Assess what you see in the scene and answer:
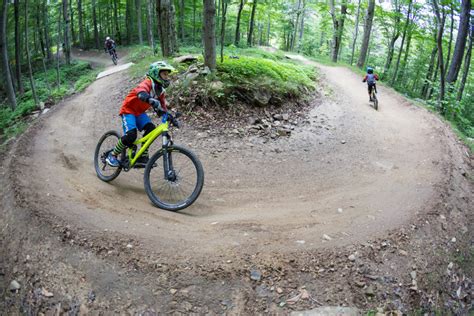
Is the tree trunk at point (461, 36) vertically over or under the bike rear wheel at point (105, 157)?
over

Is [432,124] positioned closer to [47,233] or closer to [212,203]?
[212,203]

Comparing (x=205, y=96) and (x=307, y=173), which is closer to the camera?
(x=307, y=173)

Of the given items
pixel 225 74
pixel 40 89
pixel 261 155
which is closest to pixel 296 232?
pixel 261 155

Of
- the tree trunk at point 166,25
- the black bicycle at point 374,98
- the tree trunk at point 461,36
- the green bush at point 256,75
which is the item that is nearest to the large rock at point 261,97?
the green bush at point 256,75

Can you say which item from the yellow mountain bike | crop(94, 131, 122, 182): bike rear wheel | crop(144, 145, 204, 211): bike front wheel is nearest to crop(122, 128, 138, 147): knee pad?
the yellow mountain bike

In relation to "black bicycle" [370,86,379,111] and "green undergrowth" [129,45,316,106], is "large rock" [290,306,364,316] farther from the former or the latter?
"black bicycle" [370,86,379,111]

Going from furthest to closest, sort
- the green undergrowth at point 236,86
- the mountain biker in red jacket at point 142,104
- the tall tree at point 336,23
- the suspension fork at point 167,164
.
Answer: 1. the tall tree at point 336,23
2. the green undergrowth at point 236,86
3. the mountain biker in red jacket at point 142,104
4. the suspension fork at point 167,164

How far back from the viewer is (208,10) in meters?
10.5

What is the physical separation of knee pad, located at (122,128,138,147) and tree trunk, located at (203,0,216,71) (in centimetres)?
526

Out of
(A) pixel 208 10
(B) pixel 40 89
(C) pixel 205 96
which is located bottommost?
(B) pixel 40 89

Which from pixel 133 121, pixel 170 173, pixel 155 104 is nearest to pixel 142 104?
pixel 133 121

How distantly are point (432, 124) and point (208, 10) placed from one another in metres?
8.61

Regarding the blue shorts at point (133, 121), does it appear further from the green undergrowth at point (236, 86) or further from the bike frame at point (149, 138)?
the green undergrowth at point (236, 86)

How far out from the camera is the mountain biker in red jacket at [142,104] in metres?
6.02
